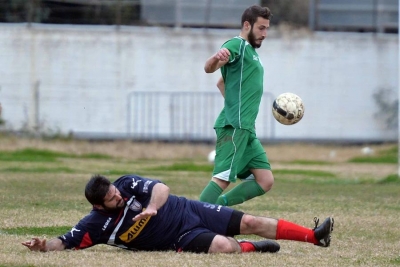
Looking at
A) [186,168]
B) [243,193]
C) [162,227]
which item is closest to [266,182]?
[243,193]

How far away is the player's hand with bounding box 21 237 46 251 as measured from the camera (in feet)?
24.7

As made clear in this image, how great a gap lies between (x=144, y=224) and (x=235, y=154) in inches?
56.6

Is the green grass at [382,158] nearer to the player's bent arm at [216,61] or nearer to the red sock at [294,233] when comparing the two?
the player's bent arm at [216,61]

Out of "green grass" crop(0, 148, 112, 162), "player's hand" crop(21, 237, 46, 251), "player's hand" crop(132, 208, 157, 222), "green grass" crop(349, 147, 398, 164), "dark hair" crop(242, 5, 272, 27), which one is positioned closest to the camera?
"player's hand" crop(132, 208, 157, 222)

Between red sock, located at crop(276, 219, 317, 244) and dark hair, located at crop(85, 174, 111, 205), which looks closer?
dark hair, located at crop(85, 174, 111, 205)

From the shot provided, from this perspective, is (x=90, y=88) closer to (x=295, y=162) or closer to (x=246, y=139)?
(x=295, y=162)

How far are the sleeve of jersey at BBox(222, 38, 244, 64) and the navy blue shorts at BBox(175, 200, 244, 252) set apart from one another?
1.53 meters

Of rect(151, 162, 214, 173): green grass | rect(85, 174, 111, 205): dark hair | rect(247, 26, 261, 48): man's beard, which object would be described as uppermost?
rect(247, 26, 261, 48): man's beard

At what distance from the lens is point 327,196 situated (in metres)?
14.2

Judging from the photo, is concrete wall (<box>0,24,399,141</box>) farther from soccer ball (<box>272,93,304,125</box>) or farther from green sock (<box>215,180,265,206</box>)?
green sock (<box>215,180,265,206</box>)

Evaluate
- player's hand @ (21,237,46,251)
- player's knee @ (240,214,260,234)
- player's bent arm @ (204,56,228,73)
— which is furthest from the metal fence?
player's hand @ (21,237,46,251)

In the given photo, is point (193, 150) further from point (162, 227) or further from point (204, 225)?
point (162, 227)

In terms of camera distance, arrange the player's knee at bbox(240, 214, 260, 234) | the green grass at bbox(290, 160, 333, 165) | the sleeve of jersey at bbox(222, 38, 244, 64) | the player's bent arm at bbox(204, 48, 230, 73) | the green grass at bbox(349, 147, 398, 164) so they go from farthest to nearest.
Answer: the green grass at bbox(349, 147, 398, 164) < the green grass at bbox(290, 160, 333, 165) < the sleeve of jersey at bbox(222, 38, 244, 64) < the player's bent arm at bbox(204, 48, 230, 73) < the player's knee at bbox(240, 214, 260, 234)

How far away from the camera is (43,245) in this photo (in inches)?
300
